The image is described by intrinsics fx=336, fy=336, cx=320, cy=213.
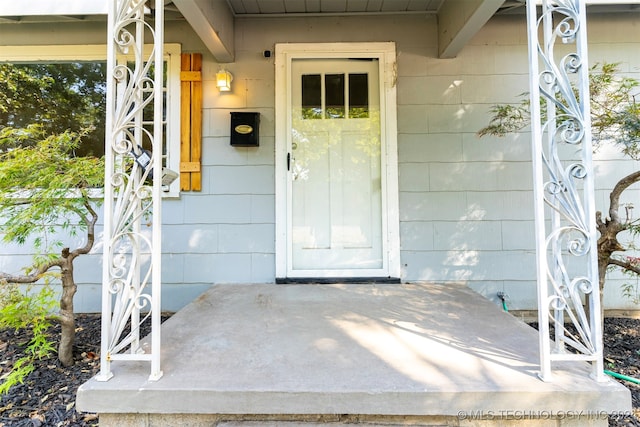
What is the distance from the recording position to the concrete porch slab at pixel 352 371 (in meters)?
1.36

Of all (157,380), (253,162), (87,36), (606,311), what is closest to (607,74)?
(606,311)

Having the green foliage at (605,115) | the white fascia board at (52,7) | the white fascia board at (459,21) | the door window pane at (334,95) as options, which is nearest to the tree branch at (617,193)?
the green foliage at (605,115)

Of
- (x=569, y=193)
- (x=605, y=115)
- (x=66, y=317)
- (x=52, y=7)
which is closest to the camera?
(x=569, y=193)

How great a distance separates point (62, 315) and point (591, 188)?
3.00 meters

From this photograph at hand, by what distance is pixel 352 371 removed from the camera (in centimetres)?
152

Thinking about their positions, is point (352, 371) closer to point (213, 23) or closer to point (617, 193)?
point (617, 193)

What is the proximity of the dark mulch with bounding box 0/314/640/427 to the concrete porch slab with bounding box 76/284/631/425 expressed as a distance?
0.52 m

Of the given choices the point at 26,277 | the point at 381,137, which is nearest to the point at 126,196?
the point at 26,277

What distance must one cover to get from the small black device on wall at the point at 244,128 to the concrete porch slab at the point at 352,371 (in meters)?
1.54

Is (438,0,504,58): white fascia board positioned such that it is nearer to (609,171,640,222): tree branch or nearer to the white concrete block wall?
the white concrete block wall

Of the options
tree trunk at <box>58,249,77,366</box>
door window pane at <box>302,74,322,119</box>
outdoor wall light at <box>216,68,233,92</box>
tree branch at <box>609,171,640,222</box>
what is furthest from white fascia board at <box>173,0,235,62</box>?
tree branch at <box>609,171,640,222</box>

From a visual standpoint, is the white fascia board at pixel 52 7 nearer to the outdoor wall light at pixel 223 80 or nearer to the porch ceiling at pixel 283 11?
the porch ceiling at pixel 283 11

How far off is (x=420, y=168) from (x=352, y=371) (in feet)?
6.78

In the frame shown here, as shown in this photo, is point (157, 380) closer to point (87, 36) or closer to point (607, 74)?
point (87, 36)
